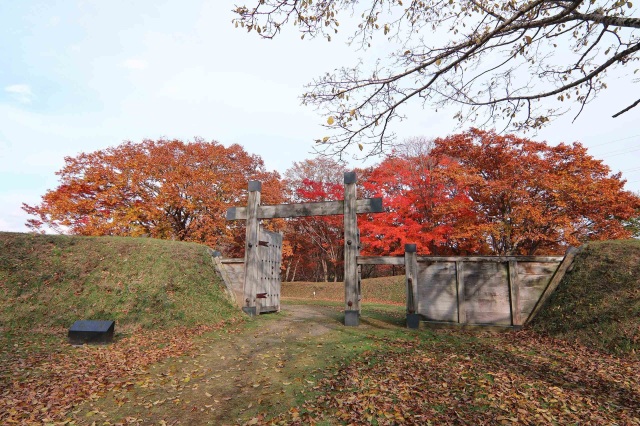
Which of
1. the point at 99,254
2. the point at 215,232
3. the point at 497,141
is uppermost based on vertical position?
the point at 497,141

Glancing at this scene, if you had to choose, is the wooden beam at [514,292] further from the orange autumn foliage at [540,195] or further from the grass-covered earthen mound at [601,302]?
the orange autumn foliage at [540,195]

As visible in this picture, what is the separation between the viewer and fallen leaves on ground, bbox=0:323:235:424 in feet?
14.4

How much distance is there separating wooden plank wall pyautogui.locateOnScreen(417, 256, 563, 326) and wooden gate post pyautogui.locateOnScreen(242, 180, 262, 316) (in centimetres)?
547

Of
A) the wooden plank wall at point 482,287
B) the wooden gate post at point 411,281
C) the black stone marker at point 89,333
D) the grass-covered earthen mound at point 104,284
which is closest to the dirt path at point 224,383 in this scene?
the black stone marker at point 89,333

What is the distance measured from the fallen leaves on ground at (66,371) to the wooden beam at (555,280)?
909 cm

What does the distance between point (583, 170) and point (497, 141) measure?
467cm

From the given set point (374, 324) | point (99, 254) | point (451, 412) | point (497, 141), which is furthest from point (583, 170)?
point (99, 254)

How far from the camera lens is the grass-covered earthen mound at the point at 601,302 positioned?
6711 mm

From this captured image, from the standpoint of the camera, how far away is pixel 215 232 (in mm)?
24094

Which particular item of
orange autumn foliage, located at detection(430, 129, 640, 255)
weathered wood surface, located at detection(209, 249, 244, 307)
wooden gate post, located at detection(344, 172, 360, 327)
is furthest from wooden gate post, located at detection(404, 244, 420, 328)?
orange autumn foliage, located at detection(430, 129, 640, 255)

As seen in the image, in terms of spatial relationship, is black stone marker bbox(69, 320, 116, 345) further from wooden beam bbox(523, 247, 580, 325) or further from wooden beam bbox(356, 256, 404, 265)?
wooden beam bbox(523, 247, 580, 325)

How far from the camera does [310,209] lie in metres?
10.9

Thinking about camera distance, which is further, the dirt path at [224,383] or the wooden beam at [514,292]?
the wooden beam at [514,292]

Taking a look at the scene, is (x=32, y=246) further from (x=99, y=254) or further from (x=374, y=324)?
(x=374, y=324)
